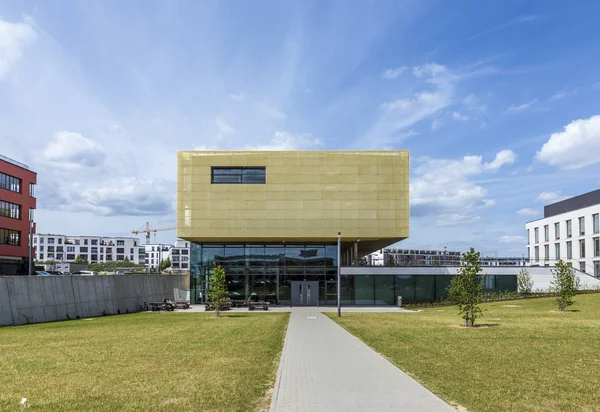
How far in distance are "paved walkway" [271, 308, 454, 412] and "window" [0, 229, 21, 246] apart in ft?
189

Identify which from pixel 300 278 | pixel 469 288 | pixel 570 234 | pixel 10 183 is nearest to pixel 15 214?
pixel 10 183

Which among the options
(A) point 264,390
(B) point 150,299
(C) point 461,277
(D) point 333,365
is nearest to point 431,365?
(D) point 333,365

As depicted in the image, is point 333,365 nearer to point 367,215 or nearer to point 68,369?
point 68,369

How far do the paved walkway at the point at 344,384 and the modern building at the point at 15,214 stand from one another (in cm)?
5573

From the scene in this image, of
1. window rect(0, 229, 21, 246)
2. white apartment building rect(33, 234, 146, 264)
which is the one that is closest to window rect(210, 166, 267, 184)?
window rect(0, 229, 21, 246)

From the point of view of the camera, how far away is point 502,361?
1398 cm

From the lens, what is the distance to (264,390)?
34.5ft

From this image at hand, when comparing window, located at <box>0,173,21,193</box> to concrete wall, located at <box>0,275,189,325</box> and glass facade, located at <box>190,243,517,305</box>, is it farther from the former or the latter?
glass facade, located at <box>190,243,517,305</box>

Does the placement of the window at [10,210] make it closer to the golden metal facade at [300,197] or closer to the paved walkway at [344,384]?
the golden metal facade at [300,197]

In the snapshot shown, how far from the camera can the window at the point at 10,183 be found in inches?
2482

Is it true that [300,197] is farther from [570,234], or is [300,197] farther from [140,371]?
[570,234]

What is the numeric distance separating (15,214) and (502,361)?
66616 mm

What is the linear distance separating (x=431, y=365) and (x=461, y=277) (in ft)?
48.8

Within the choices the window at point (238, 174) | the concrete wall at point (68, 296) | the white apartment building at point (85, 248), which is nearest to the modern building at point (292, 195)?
the window at point (238, 174)
